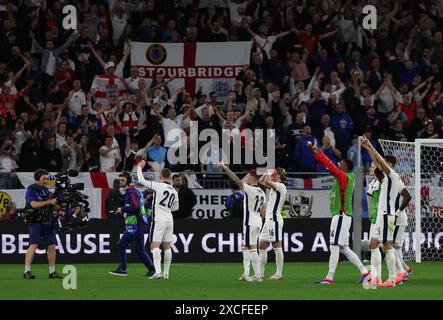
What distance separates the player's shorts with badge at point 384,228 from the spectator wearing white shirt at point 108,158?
1081cm

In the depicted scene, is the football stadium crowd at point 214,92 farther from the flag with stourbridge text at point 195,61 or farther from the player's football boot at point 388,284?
the player's football boot at point 388,284

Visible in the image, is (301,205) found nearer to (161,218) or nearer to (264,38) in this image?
(264,38)

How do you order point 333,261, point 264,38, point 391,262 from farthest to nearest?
point 264,38 < point 333,261 < point 391,262

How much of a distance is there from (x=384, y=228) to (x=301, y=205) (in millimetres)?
9499

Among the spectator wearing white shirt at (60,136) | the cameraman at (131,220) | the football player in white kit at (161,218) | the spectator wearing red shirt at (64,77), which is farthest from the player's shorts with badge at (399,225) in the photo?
the spectator wearing red shirt at (64,77)

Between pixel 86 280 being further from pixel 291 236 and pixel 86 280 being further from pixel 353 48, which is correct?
pixel 353 48

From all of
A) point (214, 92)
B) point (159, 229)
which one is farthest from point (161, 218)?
point (214, 92)

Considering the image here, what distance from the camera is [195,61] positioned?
3288cm

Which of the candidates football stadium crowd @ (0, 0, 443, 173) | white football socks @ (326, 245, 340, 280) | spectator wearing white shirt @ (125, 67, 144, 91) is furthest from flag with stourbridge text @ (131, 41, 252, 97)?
white football socks @ (326, 245, 340, 280)

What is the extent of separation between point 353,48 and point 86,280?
14.0 m

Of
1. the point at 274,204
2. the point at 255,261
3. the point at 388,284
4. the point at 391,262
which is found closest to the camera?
the point at 391,262

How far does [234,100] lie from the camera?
31.2m

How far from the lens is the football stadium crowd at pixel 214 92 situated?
2992 centimetres

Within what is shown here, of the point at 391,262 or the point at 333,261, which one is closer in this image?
the point at 391,262
